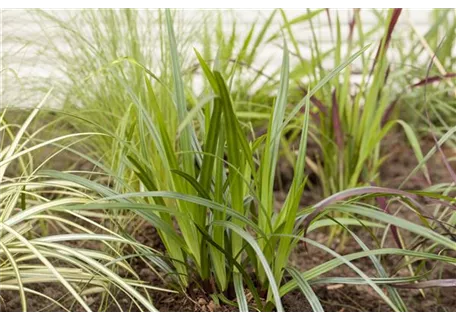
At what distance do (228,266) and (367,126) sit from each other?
2.22ft

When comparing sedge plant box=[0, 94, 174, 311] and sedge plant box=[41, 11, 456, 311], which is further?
sedge plant box=[41, 11, 456, 311]

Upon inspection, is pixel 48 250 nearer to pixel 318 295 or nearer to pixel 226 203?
pixel 226 203

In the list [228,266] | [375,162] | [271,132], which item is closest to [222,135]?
[271,132]

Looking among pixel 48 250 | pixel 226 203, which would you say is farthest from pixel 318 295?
pixel 48 250

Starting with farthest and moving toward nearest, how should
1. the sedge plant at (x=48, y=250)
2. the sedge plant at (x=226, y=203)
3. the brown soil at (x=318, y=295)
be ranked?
1. the brown soil at (x=318, y=295)
2. the sedge plant at (x=226, y=203)
3. the sedge plant at (x=48, y=250)

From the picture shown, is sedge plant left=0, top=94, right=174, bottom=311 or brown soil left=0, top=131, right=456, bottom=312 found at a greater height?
sedge plant left=0, top=94, right=174, bottom=311

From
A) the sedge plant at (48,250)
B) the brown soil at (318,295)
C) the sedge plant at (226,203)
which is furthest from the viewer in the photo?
the brown soil at (318,295)

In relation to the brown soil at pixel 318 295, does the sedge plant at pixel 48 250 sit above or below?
above

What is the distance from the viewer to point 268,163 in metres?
1.48

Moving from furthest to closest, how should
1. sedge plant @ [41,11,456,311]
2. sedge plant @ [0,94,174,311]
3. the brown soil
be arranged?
the brown soil, sedge plant @ [41,11,456,311], sedge plant @ [0,94,174,311]

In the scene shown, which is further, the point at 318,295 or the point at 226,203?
the point at 318,295

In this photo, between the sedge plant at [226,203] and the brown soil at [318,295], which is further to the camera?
the brown soil at [318,295]

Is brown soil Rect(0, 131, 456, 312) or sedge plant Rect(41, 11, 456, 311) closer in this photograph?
sedge plant Rect(41, 11, 456, 311)

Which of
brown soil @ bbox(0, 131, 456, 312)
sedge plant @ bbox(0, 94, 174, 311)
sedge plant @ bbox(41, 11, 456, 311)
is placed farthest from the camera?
brown soil @ bbox(0, 131, 456, 312)
